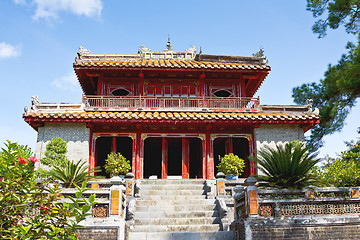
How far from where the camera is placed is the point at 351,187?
8414 mm

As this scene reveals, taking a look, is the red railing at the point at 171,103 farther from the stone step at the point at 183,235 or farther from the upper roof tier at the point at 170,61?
the stone step at the point at 183,235

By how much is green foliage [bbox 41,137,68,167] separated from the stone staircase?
324cm

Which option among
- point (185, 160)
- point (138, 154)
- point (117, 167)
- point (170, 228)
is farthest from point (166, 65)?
point (170, 228)

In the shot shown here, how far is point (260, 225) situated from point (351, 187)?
2488 mm

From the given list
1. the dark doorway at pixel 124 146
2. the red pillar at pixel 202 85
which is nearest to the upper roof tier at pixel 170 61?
the red pillar at pixel 202 85

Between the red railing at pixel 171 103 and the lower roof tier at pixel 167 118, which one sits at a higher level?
the red railing at pixel 171 103

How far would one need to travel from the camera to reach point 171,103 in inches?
633

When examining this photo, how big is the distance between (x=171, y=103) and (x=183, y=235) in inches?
320

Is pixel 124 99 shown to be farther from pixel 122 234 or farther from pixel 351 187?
pixel 351 187

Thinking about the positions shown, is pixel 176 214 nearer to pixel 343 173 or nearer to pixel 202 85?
pixel 343 173

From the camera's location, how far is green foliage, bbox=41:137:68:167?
12.7 m

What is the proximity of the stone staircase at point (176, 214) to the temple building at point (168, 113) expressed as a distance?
8.90 ft

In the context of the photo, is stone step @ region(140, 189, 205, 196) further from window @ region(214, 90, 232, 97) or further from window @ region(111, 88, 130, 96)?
window @ region(214, 90, 232, 97)

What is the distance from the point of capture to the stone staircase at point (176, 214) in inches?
351
